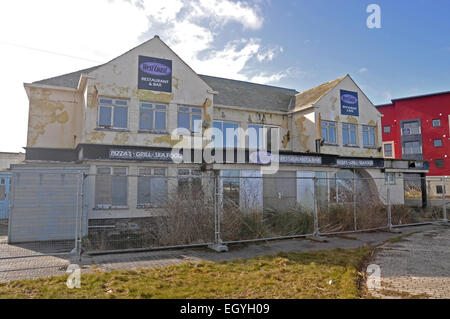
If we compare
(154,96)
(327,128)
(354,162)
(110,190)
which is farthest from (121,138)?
(354,162)

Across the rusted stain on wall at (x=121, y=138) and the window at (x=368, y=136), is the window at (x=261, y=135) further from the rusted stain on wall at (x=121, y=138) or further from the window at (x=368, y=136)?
the rusted stain on wall at (x=121, y=138)

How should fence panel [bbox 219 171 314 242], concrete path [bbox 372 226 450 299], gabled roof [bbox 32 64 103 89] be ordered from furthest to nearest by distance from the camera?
gabled roof [bbox 32 64 103 89], fence panel [bbox 219 171 314 242], concrete path [bbox 372 226 450 299]

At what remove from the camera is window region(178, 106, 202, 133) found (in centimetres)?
1734

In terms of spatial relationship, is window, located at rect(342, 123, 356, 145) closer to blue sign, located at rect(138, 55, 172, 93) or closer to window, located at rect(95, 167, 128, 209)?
blue sign, located at rect(138, 55, 172, 93)

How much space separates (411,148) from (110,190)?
52.7 m

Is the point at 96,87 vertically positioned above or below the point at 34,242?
above

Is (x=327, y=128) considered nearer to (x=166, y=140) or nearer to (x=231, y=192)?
(x=231, y=192)

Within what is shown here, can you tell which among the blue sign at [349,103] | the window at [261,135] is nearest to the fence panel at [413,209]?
the blue sign at [349,103]

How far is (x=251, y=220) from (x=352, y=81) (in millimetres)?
17601

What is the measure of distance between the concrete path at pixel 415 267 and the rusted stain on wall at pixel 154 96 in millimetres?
12475

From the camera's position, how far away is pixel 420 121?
50.3 m

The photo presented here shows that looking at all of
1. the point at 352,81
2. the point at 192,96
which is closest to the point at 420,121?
the point at 352,81
